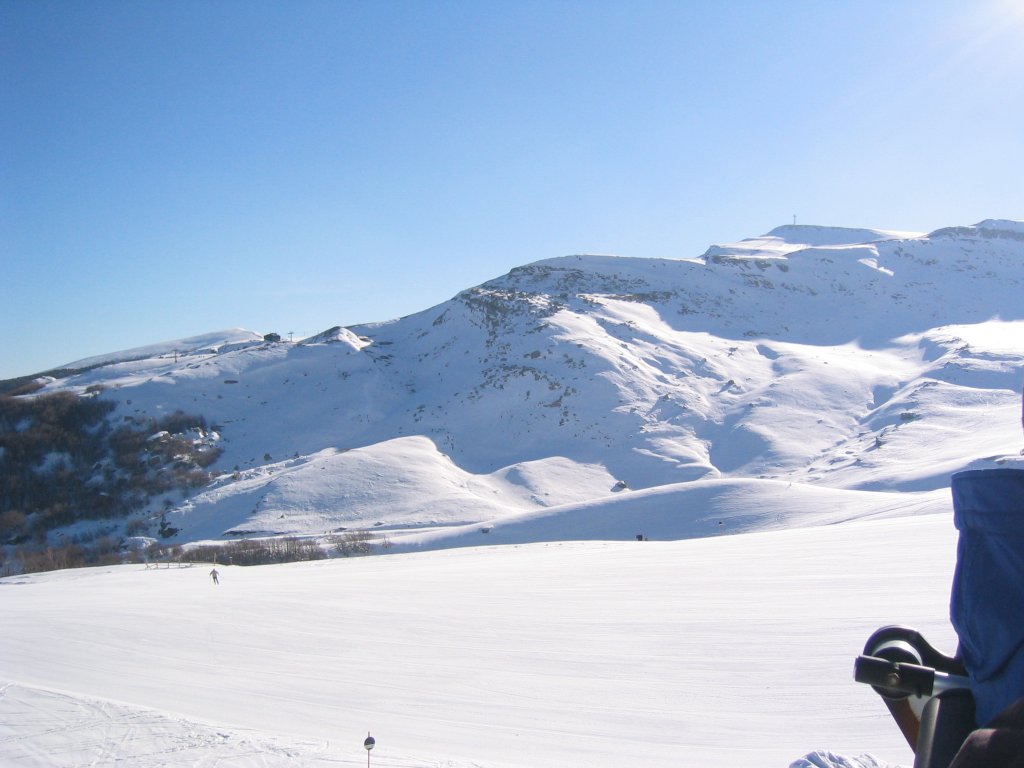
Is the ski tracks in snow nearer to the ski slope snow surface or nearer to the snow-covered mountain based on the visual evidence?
the ski slope snow surface

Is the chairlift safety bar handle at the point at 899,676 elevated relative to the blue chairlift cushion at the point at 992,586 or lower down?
lower down

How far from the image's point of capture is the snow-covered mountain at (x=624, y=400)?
39719 millimetres

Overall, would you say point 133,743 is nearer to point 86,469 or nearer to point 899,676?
point 899,676

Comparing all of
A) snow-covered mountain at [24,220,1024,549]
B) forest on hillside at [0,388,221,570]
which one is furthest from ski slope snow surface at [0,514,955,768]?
forest on hillside at [0,388,221,570]

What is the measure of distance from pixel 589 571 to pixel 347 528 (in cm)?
2622

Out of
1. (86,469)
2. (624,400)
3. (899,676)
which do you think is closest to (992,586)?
(899,676)

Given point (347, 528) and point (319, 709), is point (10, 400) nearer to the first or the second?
point (347, 528)

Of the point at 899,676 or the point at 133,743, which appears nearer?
the point at 899,676

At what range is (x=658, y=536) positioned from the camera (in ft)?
111

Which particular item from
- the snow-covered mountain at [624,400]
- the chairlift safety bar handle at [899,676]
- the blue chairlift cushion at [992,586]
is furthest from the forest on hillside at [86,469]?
the blue chairlift cushion at [992,586]

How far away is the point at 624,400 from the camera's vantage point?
5994 centimetres

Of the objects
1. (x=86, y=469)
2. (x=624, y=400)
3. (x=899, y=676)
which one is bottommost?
(x=899, y=676)

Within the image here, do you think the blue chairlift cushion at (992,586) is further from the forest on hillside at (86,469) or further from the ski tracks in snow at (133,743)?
the forest on hillside at (86,469)

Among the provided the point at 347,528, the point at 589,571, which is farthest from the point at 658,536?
the point at 347,528
